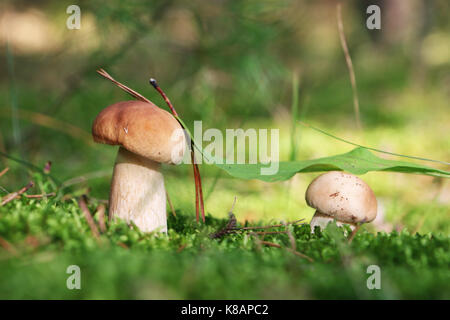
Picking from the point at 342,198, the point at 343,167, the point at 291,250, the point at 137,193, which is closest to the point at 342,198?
the point at 342,198

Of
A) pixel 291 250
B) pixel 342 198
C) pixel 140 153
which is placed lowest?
pixel 291 250

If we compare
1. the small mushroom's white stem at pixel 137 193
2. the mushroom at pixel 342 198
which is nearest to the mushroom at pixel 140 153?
the small mushroom's white stem at pixel 137 193

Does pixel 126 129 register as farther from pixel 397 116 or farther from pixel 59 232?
pixel 397 116

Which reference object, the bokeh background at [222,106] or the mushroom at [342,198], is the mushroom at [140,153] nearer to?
the bokeh background at [222,106]

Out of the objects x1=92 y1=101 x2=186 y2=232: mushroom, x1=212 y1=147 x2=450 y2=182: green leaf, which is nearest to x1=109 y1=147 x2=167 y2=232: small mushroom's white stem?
x1=92 y1=101 x2=186 y2=232: mushroom

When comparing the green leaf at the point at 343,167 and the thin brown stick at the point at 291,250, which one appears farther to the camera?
the green leaf at the point at 343,167

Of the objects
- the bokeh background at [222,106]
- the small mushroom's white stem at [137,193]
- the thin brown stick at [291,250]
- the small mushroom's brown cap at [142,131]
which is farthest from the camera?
the bokeh background at [222,106]

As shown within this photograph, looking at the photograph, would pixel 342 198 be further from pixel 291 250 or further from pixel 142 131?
pixel 142 131
